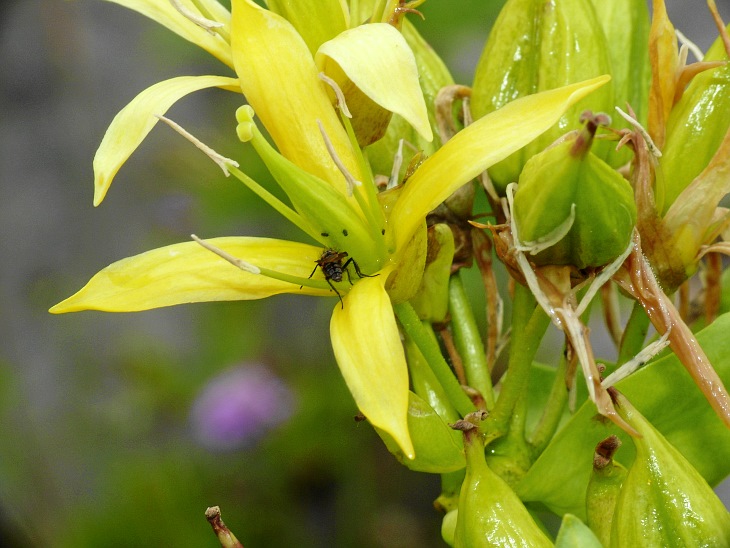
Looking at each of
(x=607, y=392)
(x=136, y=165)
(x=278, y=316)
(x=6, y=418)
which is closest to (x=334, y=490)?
(x=278, y=316)

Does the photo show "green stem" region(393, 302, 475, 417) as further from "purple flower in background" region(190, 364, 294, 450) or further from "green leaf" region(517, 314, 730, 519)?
"purple flower in background" region(190, 364, 294, 450)

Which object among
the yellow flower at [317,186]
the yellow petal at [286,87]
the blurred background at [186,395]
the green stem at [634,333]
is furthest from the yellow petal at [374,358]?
the blurred background at [186,395]

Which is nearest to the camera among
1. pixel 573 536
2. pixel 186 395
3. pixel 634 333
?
pixel 573 536

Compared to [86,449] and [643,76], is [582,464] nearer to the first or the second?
[643,76]

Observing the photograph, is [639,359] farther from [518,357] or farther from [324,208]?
[324,208]

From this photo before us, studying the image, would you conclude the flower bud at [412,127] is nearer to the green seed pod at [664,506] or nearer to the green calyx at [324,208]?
the green calyx at [324,208]

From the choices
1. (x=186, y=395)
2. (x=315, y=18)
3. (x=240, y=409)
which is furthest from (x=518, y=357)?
(x=186, y=395)
